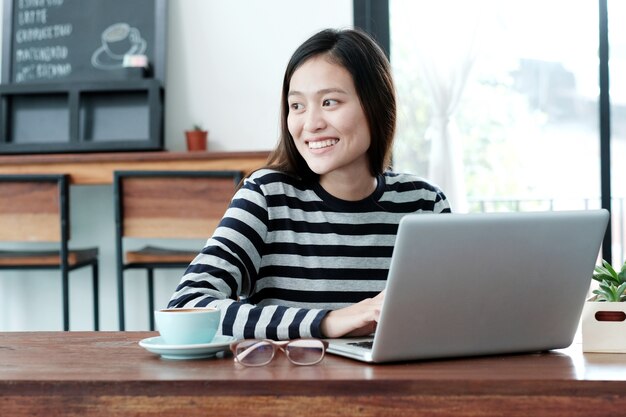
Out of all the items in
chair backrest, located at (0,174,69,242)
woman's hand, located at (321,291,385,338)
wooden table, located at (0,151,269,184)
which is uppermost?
wooden table, located at (0,151,269,184)

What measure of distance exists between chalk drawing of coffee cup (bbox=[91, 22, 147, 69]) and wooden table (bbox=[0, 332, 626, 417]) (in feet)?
9.60

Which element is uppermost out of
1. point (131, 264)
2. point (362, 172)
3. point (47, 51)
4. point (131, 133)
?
point (47, 51)

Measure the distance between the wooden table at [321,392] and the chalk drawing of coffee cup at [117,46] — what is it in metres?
2.93

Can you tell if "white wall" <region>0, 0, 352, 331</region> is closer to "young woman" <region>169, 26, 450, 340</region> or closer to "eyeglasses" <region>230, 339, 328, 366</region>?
"young woman" <region>169, 26, 450, 340</region>

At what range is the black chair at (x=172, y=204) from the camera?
326 cm

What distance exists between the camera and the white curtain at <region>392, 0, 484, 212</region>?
4066mm

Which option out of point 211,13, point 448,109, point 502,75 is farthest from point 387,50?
point 502,75

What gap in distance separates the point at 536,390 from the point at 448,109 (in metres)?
Result: 3.33

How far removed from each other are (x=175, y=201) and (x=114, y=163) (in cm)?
30

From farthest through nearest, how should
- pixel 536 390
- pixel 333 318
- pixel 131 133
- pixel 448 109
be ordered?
pixel 448 109, pixel 131 133, pixel 333 318, pixel 536 390

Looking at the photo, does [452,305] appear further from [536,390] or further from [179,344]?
[179,344]

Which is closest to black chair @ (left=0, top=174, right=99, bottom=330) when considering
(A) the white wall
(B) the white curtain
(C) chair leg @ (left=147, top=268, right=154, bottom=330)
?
(C) chair leg @ (left=147, top=268, right=154, bottom=330)

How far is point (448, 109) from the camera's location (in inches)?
164

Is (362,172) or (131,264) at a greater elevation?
(362,172)
